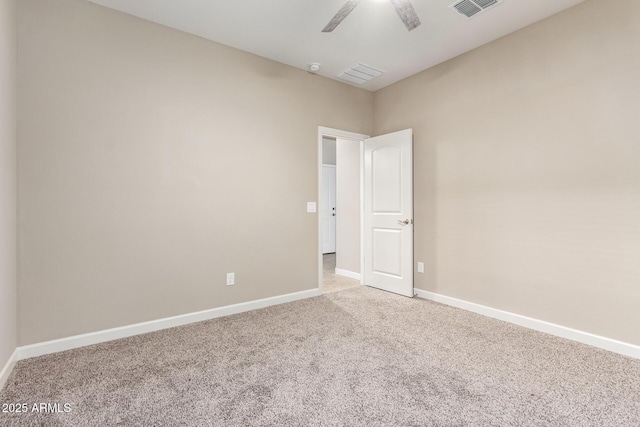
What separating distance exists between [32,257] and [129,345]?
969mm

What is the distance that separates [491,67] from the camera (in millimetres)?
3049

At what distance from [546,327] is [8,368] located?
4123 mm

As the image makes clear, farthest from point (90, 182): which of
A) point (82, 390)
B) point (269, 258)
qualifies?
point (269, 258)

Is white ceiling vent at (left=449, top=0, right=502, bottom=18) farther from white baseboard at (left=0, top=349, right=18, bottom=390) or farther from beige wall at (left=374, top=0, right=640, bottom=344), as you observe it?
white baseboard at (left=0, top=349, right=18, bottom=390)

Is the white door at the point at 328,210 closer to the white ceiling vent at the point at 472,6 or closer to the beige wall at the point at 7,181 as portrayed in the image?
the white ceiling vent at the point at 472,6

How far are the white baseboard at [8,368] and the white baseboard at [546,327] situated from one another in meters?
3.73

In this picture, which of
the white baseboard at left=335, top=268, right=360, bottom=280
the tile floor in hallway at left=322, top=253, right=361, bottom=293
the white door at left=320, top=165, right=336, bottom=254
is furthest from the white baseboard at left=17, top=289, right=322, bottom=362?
the white door at left=320, top=165, right=336, bottom=254

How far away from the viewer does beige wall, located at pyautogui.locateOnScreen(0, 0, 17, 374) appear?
6.22ft

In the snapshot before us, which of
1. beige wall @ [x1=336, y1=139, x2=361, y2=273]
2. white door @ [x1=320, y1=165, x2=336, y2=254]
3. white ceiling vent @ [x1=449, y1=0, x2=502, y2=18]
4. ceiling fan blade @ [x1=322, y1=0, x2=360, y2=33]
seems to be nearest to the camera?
ceiling fan blade @ [x1=322, y1=0, x2=360, y2=33]

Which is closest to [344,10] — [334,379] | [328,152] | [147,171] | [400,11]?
[400,11]

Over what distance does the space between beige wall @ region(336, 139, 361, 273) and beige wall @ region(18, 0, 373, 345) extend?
1233 mm

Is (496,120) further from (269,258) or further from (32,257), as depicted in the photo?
(32,257)

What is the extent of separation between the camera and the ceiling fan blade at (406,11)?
85.0 inches

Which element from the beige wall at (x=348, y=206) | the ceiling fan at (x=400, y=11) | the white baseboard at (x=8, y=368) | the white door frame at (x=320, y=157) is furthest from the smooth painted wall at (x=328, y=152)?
the white baseboard at (x=8, y=368)
